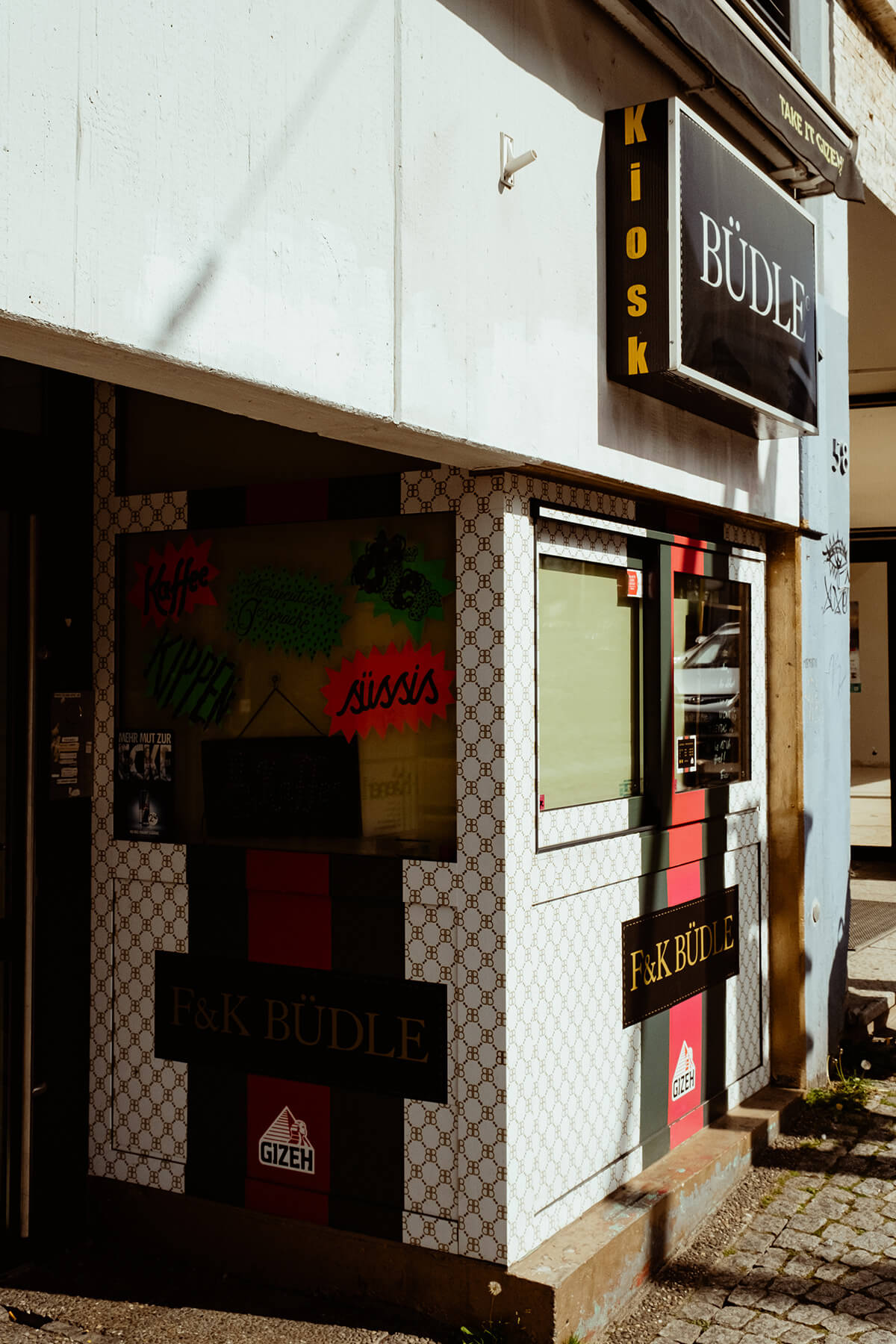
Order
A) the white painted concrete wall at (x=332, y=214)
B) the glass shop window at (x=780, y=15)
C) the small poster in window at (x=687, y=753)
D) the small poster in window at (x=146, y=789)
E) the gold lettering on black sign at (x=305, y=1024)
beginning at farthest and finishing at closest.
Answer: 1. the glass shop window at (x=780, y=15)
2. the small poster in window at (x=687, y=753)
3. the small poster in window at (x=146, y=789)
4. the gold lettering on black sign at (x=305, y=1024)
5. the white painted concrete wall at (x=332, y=214)

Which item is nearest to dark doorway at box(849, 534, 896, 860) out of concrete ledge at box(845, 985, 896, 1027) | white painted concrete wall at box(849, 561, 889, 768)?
white painted concrete wall at box(849, 561, 889, 768)

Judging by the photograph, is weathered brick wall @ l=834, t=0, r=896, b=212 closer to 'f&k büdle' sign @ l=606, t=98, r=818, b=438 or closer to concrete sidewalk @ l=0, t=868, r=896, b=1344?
'f&k büdle' sign @ l=606, t=98, r=818, b=438

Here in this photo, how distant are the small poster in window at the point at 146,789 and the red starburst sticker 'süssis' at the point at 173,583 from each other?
16.8 inches

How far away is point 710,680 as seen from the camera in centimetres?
538

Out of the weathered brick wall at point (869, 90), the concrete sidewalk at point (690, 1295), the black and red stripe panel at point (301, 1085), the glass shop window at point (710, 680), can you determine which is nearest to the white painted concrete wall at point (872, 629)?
the weathered brick wall at point (869, 90)

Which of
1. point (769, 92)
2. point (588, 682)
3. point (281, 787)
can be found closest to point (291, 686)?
point (281, 787)

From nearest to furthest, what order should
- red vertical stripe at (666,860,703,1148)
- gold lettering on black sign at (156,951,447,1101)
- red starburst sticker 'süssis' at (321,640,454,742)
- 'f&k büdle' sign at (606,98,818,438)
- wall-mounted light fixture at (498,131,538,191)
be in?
wall-mounted light fixture at (498,131,538,191) < gold lettering on black sign at (156,951,447,1101) < red starburst sticker 'süssis' at (321,640,454,742) < 'f&k büdle' sign at (606,98,818,438) < red vertical stripe at (666,860,703,1148)

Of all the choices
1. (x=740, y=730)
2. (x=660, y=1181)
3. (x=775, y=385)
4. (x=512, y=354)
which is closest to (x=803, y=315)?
(x=775, y=385)

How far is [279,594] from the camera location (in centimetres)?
426

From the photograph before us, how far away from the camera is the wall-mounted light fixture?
3.61 meters

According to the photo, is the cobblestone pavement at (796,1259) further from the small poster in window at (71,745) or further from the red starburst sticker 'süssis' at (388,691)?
the small poster in window at (71,745)

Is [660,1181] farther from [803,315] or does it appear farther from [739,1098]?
[803,315]

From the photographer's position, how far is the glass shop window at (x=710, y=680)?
5.10m

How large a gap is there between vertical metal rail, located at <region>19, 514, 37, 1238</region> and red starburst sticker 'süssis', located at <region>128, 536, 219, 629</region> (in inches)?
15.6
